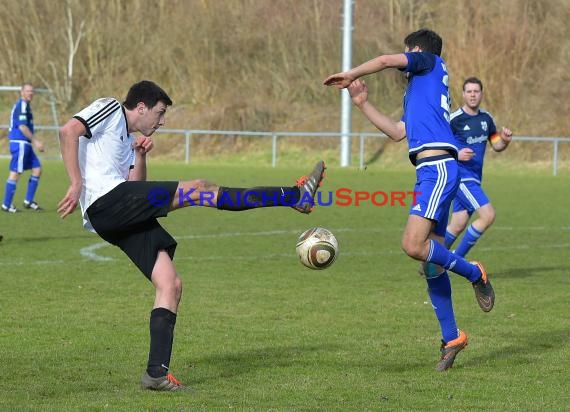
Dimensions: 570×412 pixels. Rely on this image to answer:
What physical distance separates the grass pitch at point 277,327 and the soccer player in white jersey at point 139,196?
1.52ft

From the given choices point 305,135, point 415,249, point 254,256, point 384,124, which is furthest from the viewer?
point 305,135

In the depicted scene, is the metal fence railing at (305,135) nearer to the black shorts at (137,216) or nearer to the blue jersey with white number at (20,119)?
the blue jersey with white number at (20,119)

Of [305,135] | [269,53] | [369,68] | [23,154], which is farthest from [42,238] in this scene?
[269,53]

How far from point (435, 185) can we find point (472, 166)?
468 cm

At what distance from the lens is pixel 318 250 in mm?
6750

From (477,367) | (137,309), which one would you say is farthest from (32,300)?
(477,367)

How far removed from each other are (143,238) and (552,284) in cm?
575

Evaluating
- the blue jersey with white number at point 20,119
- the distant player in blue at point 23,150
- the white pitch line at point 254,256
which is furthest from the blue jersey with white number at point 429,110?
the blue jersey with white number at point 20,119

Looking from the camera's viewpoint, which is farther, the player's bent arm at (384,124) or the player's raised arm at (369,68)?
the player's bent arm at (384,124)

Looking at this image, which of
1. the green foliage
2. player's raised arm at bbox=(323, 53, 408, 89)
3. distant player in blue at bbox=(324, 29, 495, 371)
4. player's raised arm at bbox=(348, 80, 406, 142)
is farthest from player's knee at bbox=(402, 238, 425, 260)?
the green foliage

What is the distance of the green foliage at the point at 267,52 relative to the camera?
33594 millimetres

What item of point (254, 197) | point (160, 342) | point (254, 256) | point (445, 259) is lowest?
point (254, 256)

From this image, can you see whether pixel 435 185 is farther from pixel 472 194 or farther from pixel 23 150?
pixel 23 150

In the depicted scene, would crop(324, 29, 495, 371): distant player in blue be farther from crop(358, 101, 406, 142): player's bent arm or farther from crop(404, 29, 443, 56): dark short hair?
crop(358, 101, 406, 142): player's bent arm
